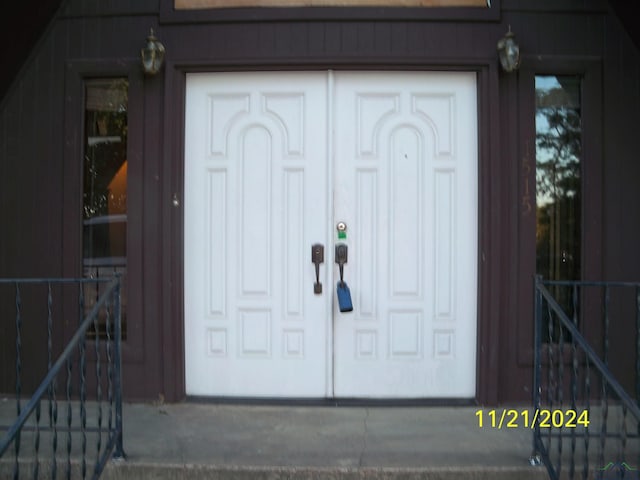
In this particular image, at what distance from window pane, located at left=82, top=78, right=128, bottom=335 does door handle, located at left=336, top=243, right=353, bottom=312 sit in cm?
158

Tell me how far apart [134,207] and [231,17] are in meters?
1.54

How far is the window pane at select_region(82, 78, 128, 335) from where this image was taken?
15.4 feet

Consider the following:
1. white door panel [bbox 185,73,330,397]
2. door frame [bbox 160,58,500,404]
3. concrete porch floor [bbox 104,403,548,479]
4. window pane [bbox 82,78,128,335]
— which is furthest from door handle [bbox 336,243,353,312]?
window pane [bbox 82,78,128,335]

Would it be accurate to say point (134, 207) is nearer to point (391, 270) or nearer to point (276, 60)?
point (276, 60)

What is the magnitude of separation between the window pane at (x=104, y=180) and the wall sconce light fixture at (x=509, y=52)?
8.97ft

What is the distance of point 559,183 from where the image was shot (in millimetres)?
4605

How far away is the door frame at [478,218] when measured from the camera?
4449 mm

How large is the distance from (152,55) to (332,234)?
180cm

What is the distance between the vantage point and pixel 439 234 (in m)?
4.58

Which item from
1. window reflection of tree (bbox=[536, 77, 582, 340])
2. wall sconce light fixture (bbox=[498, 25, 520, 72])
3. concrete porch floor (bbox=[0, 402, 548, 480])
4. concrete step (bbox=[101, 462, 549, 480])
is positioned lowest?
concrete step (bbox=[101, 462, 549, 480])

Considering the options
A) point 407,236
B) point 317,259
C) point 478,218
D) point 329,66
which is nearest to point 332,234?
point 317,259

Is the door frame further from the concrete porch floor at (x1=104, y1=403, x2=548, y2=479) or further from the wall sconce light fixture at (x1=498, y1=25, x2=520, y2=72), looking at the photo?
the concrete porch floor at (x1=104, y1=403, x2=548, y2=479)
